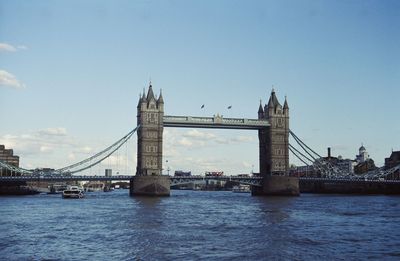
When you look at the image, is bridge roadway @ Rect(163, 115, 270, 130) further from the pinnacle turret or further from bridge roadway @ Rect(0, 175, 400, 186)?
bridge roadway @ Rect(0, 175, 400, 186)

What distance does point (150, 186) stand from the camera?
106m

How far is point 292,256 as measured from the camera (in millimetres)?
29625

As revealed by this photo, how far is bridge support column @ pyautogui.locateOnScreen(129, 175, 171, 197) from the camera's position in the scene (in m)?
106

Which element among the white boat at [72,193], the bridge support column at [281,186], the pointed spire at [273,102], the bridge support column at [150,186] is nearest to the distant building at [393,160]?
the pointed spire at [273,102]

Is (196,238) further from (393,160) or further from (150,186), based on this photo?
(393,160)

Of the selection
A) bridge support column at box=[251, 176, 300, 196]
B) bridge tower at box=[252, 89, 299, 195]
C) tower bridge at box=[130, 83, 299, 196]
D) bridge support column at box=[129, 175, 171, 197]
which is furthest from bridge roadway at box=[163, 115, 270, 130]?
bridge support column at box=[251, 176, 300, 196]

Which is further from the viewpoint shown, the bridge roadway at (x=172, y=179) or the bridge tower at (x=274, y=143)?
the bridge tower at (x=274, y=143)

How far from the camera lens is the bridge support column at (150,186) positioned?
348 feet

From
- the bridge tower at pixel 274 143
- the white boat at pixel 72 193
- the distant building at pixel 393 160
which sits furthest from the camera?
the distant building at pixel 393 160

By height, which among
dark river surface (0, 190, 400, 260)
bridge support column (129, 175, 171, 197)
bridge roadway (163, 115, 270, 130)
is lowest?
dark river surface (0, 190, 400, 260)

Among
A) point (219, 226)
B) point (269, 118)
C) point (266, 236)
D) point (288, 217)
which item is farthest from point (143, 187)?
point (266, 236)

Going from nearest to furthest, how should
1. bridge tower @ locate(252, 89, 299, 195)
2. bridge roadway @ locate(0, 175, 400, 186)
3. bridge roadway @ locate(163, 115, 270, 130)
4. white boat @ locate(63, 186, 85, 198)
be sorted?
white boat @ locate(63, 186, 85, 198)
bridge roadway @ locate(0, 175, 400, 186)
bridge roadway @ locate(163, 115, 270, 130)
bridge tower @ locate(252, 89, 299, 195)

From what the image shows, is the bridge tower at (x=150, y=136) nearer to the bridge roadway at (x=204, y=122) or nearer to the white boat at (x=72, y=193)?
the bridge roadway at (x=204, y=122)

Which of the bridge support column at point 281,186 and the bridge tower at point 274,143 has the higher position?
the bridge tower at point 274,143
